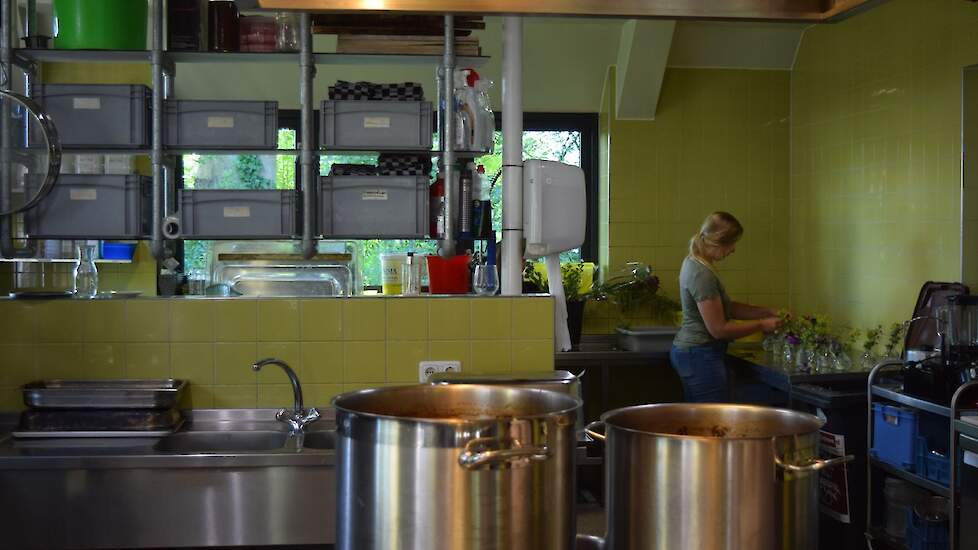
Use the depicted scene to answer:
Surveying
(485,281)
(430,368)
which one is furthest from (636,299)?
(430,368)

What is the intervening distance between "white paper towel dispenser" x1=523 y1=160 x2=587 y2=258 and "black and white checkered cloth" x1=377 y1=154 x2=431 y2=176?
393mm

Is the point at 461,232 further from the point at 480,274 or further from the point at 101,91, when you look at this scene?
the point at 101,91

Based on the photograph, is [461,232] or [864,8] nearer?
[864,8]

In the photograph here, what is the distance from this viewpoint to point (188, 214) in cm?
366

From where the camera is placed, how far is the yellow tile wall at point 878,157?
4.82 meters

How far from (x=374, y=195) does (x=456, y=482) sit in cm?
240

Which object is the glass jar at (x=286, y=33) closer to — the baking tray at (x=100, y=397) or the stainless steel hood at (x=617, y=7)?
the baking tray at (x=100, y=397)

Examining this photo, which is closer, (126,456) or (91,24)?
(126,456)

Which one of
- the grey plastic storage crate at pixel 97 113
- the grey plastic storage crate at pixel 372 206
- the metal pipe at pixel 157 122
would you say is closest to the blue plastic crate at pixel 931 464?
the grey plastic storage crate at pixel 372 206

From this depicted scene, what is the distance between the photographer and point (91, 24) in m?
3.67

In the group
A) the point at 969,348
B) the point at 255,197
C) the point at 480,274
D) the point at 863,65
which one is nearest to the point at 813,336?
the point at 969,348

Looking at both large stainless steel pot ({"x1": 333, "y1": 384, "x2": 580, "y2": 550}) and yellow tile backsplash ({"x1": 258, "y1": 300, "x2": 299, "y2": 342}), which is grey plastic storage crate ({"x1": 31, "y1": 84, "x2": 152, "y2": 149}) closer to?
yellow tile backsplash ({"x1": 258, "y1": 300, "x2": 299, "y2": 342})

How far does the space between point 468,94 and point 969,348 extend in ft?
7.12

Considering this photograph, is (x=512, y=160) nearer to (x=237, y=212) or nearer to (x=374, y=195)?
(x=374, y=195)
